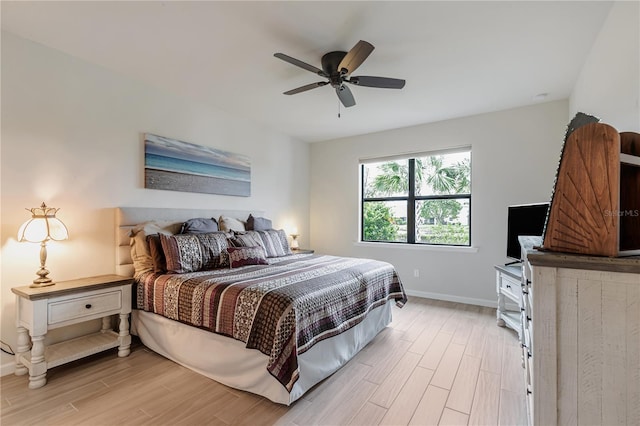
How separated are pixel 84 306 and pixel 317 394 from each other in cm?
192

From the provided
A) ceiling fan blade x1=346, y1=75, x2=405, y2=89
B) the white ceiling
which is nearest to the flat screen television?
the white ceiling

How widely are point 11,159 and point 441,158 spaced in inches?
184

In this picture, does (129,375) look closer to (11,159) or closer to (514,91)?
(11,159)

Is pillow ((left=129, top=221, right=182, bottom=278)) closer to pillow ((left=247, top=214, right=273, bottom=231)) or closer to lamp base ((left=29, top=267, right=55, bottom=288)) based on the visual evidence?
lamp base ((left=29, top=267, right=55, bottom=288))

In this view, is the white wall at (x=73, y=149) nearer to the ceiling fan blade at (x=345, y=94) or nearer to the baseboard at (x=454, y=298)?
the ceiling fan blade at (x=345, y=94)

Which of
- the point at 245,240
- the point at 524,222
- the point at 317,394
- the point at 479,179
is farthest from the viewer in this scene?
the point at 479,179

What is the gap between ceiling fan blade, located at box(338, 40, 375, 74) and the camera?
1.92 metres

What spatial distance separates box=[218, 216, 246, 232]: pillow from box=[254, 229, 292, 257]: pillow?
1.09 ft

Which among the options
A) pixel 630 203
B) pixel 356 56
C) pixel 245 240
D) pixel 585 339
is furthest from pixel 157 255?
pixel 630 203

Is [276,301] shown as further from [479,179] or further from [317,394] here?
[479,179]

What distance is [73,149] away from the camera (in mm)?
2592

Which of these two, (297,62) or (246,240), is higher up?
(297,62)

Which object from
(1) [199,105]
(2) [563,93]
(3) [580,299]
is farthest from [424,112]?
(3) [580,299]

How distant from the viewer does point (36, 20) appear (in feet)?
6.88
